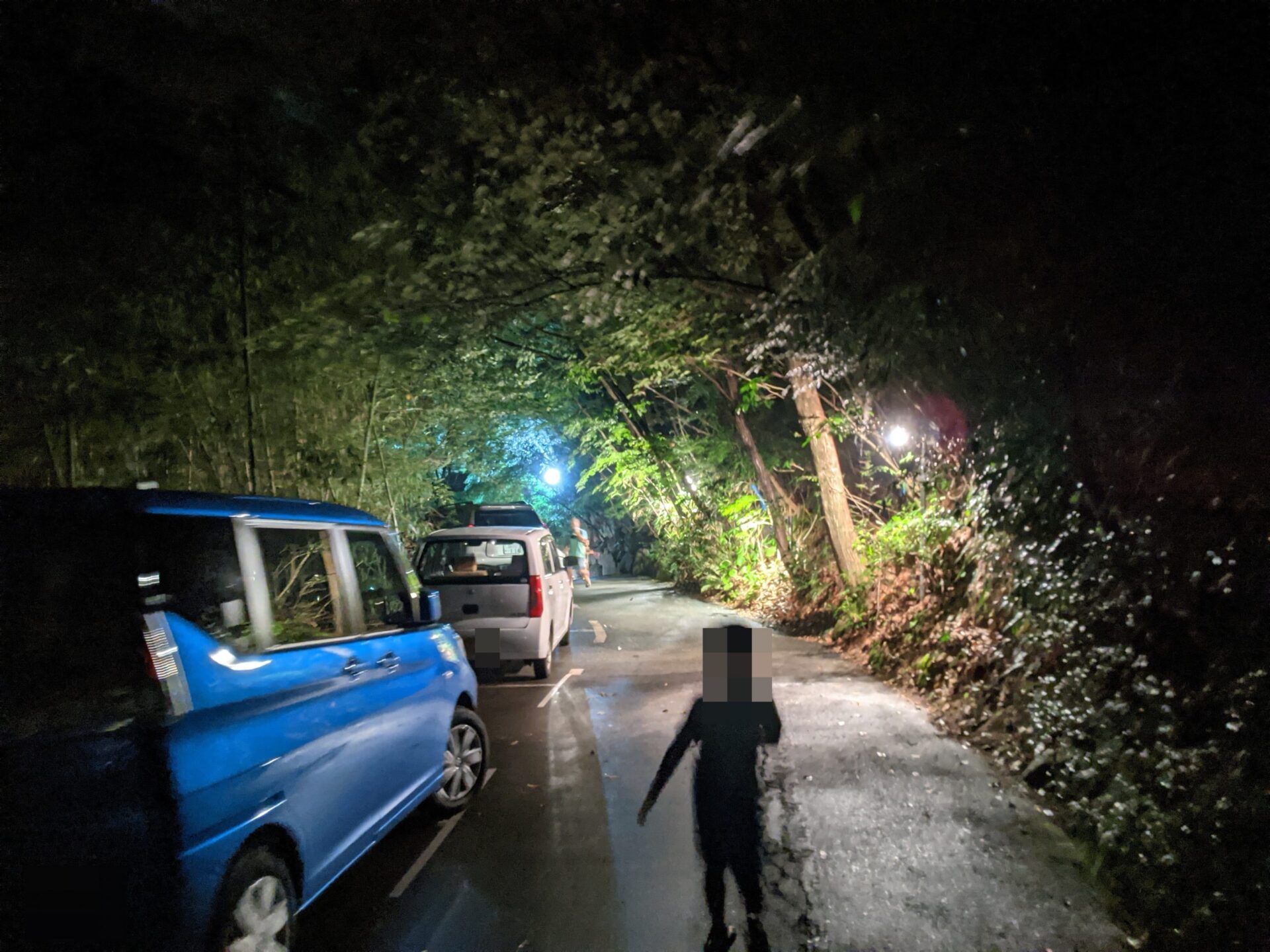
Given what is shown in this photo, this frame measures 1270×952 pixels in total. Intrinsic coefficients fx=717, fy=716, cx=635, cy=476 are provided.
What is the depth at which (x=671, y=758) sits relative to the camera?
5.89 m

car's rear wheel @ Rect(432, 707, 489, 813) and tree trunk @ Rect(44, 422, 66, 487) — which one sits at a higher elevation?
tree trunk @ Rect(44, 422, 66, 487)

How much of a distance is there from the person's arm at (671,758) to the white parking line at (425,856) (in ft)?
4.04

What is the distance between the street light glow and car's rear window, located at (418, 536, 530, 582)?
4766mm

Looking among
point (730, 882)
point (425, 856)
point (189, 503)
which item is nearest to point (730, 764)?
point (730, 882)

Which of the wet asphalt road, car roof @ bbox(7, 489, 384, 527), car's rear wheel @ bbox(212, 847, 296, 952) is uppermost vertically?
car roof @ bbox(7, 489, 384, 527)

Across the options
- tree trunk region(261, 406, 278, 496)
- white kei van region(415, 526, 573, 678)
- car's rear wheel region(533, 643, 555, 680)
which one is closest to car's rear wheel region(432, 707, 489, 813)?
white kei van region(415, 526, 573, 678)

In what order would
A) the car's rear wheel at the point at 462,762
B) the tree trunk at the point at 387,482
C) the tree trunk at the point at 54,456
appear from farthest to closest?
the tree trunk at the point at 387,482 → the tree trunk at the point at 54,456 → the car's rear wheel at the point at 462,762

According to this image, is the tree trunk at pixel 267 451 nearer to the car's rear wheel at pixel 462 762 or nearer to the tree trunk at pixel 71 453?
the tree trunk at pixel 71 453

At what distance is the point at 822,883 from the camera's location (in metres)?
3.86

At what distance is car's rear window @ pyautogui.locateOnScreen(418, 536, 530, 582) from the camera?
8.54 m

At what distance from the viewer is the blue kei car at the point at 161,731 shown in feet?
7.29

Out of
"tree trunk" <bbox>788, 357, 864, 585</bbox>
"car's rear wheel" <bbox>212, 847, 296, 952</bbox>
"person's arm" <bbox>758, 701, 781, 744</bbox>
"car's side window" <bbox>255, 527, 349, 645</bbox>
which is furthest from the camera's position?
"tree trunk" <bbox>788, 357, 864, 585</bbox>

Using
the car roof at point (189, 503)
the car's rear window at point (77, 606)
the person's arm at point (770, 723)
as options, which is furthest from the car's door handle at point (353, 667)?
the person's arm at point (770, 723)

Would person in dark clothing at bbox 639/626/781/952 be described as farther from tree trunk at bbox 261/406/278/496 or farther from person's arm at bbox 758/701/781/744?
tree trunk at bbox 261/406/278/496
